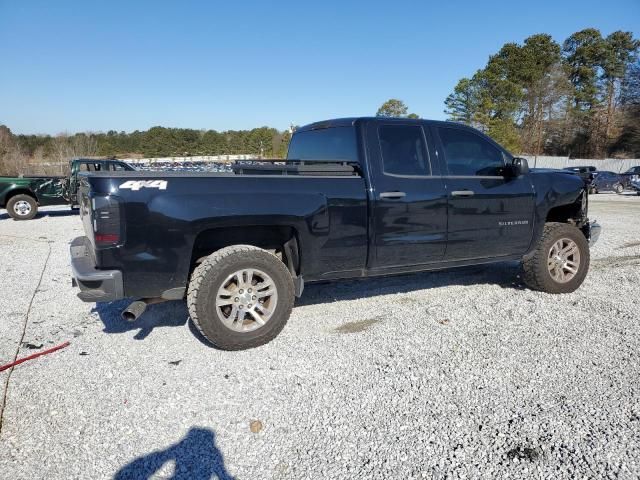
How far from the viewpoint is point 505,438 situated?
231 centimetres

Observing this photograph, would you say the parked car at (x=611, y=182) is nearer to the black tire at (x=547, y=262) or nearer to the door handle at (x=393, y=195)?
the black tire at (x=547, y=262)

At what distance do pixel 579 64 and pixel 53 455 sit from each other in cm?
6826

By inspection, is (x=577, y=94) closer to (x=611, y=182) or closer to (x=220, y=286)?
(x=611, y=182)

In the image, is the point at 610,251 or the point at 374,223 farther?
the point at 610,251

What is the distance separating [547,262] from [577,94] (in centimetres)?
5900

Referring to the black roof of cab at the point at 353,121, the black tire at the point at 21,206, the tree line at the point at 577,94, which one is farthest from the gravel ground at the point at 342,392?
the tree line at the point at 577,94

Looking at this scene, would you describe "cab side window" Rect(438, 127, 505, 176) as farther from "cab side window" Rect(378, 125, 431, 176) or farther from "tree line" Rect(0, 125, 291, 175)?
"tree line" Rect(0, 125, 291, 175)

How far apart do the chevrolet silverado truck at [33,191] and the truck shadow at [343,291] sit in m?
8.52

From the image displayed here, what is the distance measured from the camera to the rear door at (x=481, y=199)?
416cm

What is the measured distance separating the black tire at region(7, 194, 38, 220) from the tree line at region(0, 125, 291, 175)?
51.2 ft

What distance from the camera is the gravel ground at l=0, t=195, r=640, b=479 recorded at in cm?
216

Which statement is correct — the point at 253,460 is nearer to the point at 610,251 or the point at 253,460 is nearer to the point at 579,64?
the point at 610,251

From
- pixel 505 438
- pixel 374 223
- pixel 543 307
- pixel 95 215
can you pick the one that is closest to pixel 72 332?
pixel 95 215

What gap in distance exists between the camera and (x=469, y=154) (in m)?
4.39
